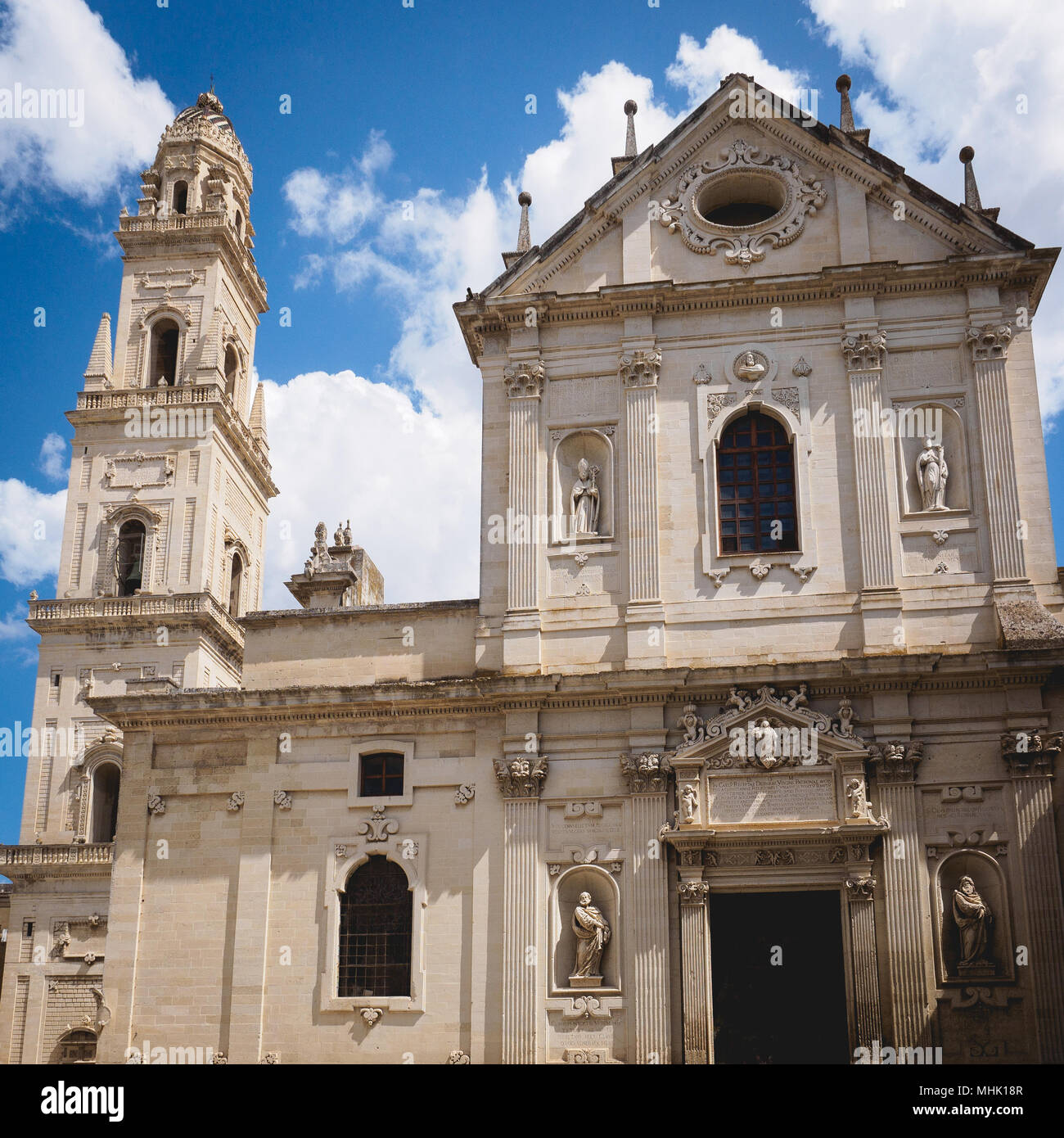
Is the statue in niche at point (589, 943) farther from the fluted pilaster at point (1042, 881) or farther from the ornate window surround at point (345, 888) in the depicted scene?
the fluted pilaster at point (1042, 881)

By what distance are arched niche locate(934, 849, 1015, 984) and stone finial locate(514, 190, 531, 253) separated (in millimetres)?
14059

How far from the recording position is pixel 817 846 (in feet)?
75.3

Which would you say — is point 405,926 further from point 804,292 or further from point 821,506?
point 804,292

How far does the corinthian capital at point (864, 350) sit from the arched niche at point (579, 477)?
15.1ft

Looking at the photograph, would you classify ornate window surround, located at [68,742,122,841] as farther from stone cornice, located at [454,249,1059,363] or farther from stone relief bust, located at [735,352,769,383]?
stone relief bust, located at [735,352,769,383]

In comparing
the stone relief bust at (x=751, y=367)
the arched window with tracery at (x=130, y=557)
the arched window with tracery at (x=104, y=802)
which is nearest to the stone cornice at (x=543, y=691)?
the stone relief bust at (x=751, y=367)

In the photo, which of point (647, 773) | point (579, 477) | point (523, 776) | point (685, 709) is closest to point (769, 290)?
point (579, 477)

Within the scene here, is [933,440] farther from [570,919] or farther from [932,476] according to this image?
[570,919]

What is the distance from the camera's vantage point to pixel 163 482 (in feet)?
163

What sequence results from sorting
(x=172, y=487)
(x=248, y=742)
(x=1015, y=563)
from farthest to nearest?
(x=172, y=487) < (x=248, y=742) < (x=1015, y=563)
